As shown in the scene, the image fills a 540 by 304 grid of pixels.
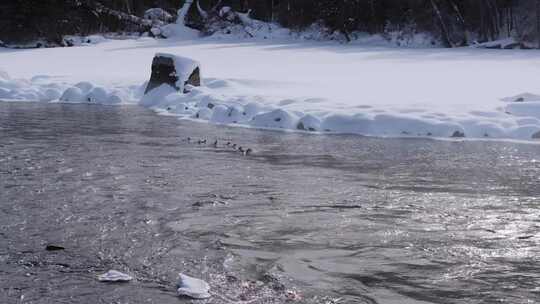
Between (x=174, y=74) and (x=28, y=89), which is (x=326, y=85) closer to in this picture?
(x=174, y=74)

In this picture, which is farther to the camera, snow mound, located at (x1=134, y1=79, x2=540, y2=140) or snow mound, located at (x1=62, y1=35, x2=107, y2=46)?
snow mound, located at (x1=62, y1=35, x2=107, y2=46)

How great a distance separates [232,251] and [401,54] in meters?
21.0

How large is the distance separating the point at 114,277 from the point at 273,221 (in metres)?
1.70

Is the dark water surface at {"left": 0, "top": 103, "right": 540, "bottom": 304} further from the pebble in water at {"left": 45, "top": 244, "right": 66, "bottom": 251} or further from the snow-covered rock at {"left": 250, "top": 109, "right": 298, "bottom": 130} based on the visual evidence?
the snow-covered rock at {"left": 250, "top": 109, "right": 298, "bottom": 130}

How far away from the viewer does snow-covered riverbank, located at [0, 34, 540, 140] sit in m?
Answer: 11.5

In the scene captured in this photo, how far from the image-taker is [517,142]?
400 inches

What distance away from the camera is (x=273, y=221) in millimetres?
5949

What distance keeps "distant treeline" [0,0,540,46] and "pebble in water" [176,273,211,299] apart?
24.8 meters

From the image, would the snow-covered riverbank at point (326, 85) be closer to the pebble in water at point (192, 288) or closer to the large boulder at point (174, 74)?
the large boulder at point (174, 74)

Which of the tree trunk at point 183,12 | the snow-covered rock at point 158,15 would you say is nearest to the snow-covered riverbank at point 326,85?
the tree trunk at point 183,12

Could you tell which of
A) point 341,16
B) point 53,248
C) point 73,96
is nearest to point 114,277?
point 53,248

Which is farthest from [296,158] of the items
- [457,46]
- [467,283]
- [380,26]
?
[380,26]

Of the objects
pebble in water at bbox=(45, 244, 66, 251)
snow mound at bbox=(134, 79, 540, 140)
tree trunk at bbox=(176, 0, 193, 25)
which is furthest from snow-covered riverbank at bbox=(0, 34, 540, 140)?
tree trunk at bbox=(176, 0, 193, 25)

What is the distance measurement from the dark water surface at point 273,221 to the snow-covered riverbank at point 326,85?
1.62m
